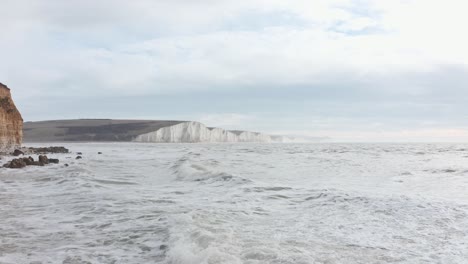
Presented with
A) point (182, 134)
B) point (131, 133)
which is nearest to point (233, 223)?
point (182, 134)

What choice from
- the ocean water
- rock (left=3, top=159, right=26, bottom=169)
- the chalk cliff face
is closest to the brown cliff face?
rock (left=3, top=159, right=26, bottom=169)

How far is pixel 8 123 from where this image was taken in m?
32.5

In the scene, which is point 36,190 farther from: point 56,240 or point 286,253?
point 286,253

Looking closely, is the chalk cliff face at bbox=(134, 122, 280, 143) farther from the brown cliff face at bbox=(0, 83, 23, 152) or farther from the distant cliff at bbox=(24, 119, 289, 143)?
the brown cliff face at bbox=(0, 83, 23, 152)

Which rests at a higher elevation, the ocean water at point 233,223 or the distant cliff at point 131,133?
the distant cliff at point 131,133

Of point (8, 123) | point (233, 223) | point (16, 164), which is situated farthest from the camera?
point (8, 123)

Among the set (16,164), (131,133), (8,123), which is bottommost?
(16,164)

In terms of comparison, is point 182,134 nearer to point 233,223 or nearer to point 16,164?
point 16,164

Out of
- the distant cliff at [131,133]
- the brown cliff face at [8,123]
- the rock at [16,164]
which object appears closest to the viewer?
the rock at [16,164]

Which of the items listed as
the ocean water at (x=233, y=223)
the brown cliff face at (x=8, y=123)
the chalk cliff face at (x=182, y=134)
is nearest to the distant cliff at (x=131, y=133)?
the chalk cliff face at (x=182, y=134)

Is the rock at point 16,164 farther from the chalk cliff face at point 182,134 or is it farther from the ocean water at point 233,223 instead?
the chalk cliff face at point 182,134

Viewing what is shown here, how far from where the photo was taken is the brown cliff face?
3088 centimetres

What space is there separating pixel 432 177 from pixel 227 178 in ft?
29.5

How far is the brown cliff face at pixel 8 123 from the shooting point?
30875mm
